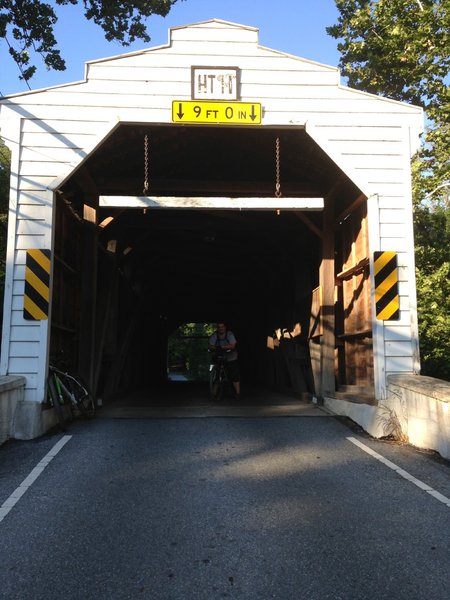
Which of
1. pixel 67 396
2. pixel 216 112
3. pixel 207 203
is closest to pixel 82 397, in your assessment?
pixel 67 396

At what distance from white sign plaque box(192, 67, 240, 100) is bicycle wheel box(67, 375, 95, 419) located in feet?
13.6

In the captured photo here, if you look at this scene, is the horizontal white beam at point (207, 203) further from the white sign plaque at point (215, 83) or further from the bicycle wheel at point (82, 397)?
the bicycle wheel at point (82, 397)

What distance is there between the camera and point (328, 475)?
4859 millimetres

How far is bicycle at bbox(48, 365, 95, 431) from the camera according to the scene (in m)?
6.77

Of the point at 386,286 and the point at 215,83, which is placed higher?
the point at 215,83

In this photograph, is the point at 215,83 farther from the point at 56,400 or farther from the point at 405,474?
the point at 405,474

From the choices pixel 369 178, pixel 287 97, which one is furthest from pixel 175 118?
pixel 369 178

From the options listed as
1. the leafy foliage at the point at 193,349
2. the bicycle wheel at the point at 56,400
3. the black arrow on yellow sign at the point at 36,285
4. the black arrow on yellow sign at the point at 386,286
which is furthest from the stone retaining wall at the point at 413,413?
the leafy foliage at the point at 193,349

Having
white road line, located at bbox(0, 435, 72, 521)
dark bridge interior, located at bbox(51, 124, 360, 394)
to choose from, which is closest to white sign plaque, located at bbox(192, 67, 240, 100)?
dark bridge interior, located at bbox(51, 124, 360, 394)

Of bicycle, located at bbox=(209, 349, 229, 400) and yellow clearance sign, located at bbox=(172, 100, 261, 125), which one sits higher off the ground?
yellow clearance sign, located at bbox=(172, 100, 261, 125)

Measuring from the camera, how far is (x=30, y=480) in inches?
184

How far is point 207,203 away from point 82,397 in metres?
3.19

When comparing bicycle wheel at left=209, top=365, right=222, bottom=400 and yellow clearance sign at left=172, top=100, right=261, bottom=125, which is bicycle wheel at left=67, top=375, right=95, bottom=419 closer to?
bicycle wheel at left=209, top=365, right=222, bottom=400

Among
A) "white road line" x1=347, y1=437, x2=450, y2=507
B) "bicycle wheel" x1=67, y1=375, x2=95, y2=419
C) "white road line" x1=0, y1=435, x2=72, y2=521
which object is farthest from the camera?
"bicycle wheel" x1=67, y1=375, x2=95, y2=419
